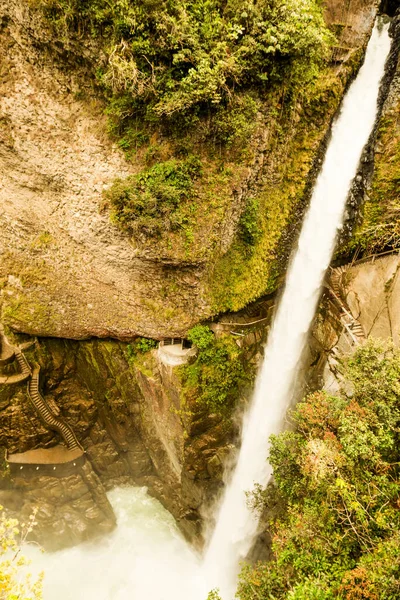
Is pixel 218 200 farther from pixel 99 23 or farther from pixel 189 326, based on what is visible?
pixel 99 23

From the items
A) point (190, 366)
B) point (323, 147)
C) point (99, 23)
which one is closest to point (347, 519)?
point (190, 366)

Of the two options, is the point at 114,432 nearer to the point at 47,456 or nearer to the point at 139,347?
the point at 47,456

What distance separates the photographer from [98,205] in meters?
8.62

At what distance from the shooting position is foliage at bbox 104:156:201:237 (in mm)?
7797

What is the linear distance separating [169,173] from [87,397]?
8.60 m

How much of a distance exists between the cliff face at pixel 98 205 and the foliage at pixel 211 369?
73 cm

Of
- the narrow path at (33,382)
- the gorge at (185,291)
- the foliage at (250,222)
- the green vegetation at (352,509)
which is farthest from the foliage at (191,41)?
the narrow path at (33,382)

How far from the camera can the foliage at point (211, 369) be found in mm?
9461

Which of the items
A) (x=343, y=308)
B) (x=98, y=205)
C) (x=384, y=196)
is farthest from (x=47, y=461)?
(x=384, y=196)

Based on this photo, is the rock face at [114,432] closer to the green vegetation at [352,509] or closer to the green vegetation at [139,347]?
the green vegetation at [139,347]

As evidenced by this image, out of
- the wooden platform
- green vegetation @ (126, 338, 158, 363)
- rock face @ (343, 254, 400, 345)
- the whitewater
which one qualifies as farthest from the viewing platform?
rock face @ (343, 254, 400, 345)

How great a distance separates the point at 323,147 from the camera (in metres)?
9.25

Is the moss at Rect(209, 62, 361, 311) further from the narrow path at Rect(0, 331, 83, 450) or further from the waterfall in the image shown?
the narrow path at Rect(0, 331, 83, 450)

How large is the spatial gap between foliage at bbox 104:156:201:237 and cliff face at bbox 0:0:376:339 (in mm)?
416
